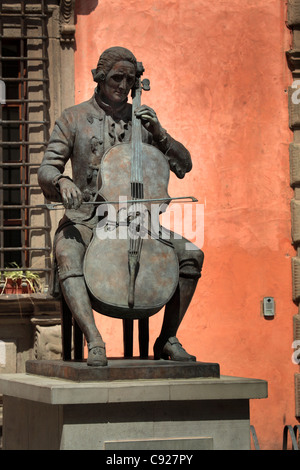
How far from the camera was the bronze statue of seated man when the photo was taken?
5316 mm

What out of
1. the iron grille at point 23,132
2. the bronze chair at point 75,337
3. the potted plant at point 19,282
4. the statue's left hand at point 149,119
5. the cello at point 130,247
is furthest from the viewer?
the iron grille at point 23,132

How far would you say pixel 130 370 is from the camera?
502 centimetres

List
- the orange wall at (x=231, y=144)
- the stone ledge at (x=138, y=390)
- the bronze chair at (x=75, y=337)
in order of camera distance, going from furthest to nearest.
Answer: the orange wall at (x=231, y=144)
the bronze chair at (x=75, y=337)
the stone ledge at (x=138, y=390)

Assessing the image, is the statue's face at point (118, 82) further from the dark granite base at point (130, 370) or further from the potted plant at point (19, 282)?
the potted plant at point (19, 282)

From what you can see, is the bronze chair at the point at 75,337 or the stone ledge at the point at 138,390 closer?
the stone ledge at the point at 138,390

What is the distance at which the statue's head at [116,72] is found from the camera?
5.60 m

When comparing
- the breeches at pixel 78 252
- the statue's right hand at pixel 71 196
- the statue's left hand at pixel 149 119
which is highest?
the statue's left hand at pixel 149 119

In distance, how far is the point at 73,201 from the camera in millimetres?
5254

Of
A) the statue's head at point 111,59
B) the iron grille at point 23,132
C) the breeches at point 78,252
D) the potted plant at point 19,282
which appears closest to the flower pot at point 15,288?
the potted plant at point 19,282

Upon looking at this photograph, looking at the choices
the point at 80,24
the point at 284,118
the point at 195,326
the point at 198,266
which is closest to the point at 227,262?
the point at 195,326

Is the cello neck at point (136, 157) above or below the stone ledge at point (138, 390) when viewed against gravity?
above

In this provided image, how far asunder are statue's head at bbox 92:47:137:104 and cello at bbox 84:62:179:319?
0.27 meters

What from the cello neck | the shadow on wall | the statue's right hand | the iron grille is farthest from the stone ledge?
the shadow on wall

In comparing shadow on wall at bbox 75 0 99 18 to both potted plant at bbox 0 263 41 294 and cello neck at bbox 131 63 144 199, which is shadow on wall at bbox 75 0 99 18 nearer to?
potted plant at bbox 0 263 41 294
